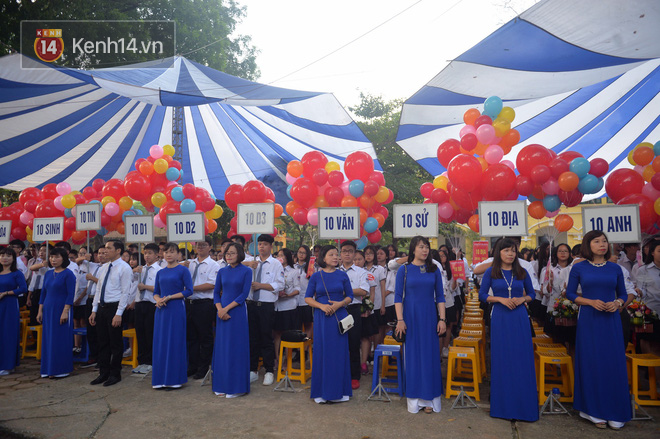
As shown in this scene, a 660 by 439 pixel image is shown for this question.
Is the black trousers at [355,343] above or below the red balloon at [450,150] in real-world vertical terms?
below

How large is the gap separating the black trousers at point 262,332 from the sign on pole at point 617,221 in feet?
12.4

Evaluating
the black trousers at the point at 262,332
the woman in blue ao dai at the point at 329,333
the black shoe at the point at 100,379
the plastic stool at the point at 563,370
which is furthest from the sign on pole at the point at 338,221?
the black shoe at the point at 100,379

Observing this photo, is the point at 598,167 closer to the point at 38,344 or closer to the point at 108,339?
the point at 108,339

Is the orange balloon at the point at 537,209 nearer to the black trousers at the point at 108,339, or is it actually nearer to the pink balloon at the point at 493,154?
the pink balloon at the point at 493,154

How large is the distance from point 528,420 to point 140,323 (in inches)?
191

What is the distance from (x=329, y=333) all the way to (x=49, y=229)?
4.98m

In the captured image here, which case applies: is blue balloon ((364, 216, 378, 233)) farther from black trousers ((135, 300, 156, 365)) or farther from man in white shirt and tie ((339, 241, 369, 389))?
black trousers ((135, 300, 156, 365))

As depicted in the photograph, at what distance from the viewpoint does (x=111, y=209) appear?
8414mm

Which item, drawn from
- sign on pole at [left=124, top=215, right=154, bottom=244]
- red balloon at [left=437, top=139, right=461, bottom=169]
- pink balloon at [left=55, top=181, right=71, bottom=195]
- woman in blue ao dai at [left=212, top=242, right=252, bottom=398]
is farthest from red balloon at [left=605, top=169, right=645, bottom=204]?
pink balloon at [left=55, top=181, right=71, bottom=195]

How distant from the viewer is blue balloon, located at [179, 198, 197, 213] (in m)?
8.09

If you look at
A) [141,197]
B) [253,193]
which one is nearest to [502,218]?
[253,193]

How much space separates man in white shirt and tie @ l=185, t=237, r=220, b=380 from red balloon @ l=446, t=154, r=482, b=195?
3.59 meters

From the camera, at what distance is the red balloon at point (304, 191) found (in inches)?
302

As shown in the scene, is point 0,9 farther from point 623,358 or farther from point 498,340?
point 623,358
